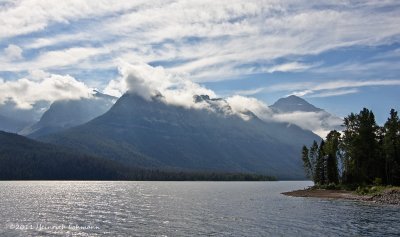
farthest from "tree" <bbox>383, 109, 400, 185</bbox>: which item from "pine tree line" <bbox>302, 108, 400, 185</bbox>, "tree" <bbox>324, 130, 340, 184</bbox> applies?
"tree" <bbox>324, 130, 340, 184</bbox>

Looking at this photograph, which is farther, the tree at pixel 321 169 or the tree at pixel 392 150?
the tree at pixel 321 169

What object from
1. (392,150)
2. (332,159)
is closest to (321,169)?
(332,159)

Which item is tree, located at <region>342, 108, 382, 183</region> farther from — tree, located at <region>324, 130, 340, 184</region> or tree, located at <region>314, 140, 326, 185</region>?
tree, located at <region>314, 140, 326, 185</region>

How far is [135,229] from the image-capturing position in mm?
73750

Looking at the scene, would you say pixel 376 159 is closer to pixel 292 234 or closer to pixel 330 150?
pixel 330 150

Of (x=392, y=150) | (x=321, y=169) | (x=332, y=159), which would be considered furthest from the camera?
(x=321, y=169)

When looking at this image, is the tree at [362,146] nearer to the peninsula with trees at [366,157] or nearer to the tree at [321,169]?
the peninsula with trees at [366,157]

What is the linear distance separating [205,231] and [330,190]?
10356cm

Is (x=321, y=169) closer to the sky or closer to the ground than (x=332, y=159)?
closer to the ground

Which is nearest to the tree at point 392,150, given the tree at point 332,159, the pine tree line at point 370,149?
the pine tree line at point 370,149

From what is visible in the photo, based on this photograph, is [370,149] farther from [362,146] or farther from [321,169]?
[321,169]

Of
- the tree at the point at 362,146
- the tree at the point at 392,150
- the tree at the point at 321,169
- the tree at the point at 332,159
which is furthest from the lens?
the tree at the point at 321,169

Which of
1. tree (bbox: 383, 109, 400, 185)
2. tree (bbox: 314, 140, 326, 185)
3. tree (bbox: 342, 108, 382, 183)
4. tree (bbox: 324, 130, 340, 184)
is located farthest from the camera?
tree (bbox: 314, 140, 326, 185)

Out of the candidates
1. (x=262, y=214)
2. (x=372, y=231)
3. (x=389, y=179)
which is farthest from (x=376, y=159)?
(x=372, y=231)
